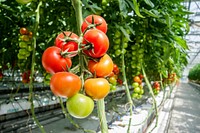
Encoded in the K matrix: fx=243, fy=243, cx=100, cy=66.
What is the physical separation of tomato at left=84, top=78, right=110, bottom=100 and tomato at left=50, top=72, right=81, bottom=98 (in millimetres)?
15

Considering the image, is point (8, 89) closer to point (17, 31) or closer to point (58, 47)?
point (17, 31)

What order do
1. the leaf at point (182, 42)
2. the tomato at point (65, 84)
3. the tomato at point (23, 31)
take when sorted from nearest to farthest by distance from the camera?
the tomato at point (65, 84) → the tomato at point (23, 31) → the leaf at point (182, 42)

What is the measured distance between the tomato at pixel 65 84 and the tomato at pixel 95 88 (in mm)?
15

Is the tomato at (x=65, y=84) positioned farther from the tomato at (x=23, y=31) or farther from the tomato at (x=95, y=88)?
the tomato at (x=23, y=31)

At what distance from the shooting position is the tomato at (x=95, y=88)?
321mm

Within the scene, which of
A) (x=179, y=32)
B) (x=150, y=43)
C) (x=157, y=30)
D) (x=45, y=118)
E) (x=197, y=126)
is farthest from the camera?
(x=197, y=126)

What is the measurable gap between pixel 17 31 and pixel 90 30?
0.86 m

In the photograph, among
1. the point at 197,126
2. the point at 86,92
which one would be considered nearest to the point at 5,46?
the point at 86,92

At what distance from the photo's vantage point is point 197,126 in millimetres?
3785

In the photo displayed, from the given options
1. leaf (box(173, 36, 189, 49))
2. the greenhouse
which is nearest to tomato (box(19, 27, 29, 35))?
the greenhouse

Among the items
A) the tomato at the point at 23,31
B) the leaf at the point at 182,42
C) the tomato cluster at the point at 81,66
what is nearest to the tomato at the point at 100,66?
the tomato cluster at the point at 81,66

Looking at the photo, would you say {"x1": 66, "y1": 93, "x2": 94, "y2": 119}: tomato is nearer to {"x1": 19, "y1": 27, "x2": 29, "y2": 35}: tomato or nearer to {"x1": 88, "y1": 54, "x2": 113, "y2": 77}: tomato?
{"x1": 88, "y1": 54, "x2": 113, "y2": 77}: tomato

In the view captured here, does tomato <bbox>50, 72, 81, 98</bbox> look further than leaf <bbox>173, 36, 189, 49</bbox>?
No

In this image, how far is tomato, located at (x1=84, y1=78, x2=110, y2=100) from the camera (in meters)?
0.32
